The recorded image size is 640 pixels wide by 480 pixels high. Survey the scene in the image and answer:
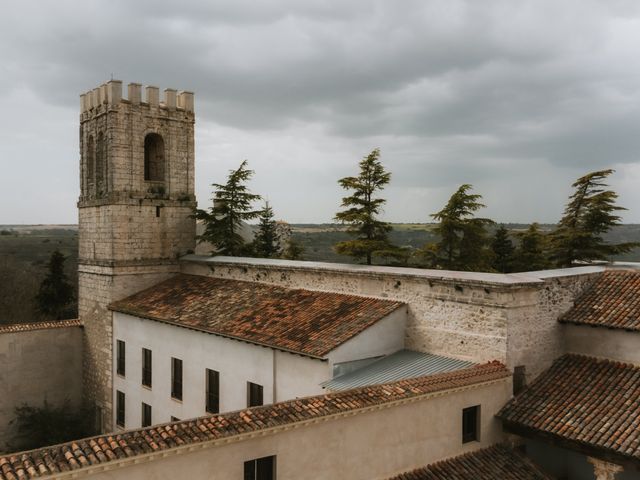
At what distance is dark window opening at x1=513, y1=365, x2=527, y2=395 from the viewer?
1457cm

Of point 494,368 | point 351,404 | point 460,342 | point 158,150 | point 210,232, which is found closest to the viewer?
point 351,404

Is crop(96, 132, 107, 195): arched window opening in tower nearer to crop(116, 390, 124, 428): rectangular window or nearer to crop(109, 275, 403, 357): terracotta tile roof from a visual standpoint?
crop(109, 275, 403, 357): terracotta tile roof

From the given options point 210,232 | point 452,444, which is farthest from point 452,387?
point 210,232

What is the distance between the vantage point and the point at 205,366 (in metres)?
18.5

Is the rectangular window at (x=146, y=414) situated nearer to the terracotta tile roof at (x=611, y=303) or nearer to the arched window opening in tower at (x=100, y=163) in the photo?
the arched window opening in tower at (x=100, y=163)

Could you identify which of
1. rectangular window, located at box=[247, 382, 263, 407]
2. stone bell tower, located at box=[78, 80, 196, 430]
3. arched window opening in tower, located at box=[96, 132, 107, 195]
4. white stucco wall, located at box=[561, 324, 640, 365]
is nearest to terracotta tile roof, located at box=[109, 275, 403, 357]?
rectangular window, located at box=[247, 382, 263, 407]

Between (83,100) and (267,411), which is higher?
(83,100)

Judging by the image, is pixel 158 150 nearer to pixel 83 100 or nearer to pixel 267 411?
pixel 83 100

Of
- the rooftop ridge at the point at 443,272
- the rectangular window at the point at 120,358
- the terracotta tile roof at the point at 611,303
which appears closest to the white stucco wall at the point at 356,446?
the rooftop ridge at the point at 443,272

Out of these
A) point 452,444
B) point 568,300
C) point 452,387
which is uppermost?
point 568,300

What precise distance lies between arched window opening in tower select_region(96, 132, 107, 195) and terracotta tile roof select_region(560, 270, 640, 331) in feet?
66.3

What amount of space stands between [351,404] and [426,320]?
19.4 feet

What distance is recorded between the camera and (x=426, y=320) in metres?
16.3

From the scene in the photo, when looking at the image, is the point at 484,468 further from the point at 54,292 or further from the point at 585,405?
the point at 54,292
